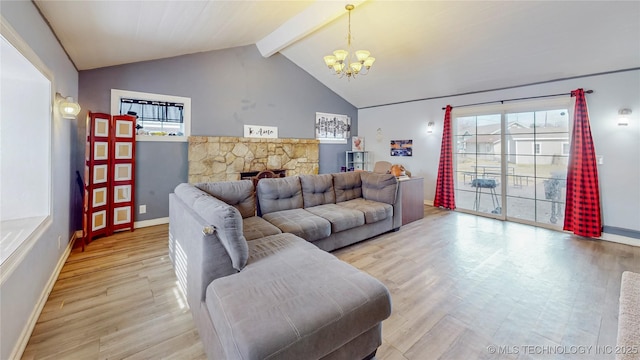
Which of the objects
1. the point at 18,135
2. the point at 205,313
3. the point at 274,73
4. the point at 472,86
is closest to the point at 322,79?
the point at 274,73

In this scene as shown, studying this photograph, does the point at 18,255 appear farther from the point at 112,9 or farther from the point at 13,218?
the point at 112,9

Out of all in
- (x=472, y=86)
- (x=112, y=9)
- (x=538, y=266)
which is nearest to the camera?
(x=112, y=9)

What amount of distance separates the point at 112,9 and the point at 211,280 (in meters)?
2.69

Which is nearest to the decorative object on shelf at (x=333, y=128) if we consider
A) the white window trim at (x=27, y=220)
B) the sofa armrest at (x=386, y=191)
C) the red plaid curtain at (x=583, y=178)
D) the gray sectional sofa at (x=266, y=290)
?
the sofa armrest at (x=386, y=191)

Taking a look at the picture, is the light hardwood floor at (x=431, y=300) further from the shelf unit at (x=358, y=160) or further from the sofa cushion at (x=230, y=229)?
the shelf unit at (x=358, y=160)

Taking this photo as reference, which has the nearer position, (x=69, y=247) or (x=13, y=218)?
(x=13, y=218)

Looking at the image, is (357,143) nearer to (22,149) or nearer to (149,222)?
(149,222)

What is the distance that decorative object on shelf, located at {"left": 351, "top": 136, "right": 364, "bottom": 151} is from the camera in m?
7.59

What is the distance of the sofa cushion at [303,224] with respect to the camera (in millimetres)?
2936

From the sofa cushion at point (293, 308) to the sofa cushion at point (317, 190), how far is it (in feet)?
6.18

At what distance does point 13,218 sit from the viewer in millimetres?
2068

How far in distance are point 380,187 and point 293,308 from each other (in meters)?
3.05

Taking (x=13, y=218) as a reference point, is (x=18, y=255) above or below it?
below

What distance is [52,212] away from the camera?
2.55m
